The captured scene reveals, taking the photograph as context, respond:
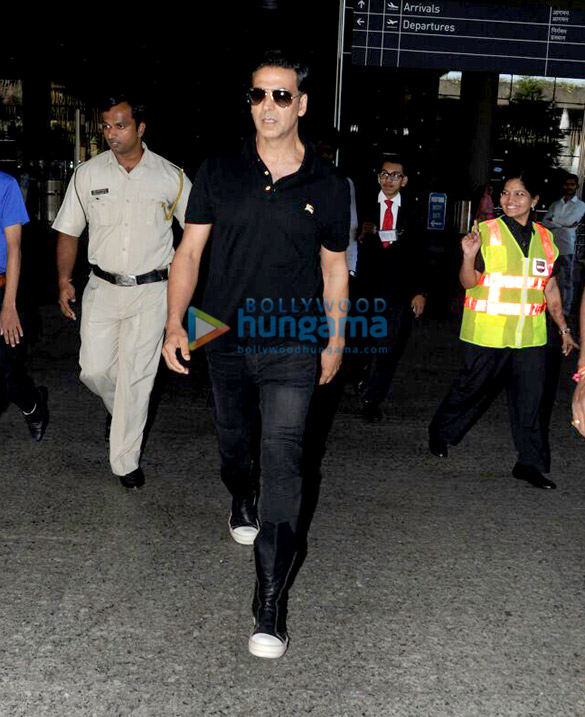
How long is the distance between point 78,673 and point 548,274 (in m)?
3.48

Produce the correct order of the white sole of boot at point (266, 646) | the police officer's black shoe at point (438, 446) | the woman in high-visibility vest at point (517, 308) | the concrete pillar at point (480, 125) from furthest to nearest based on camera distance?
the concrete pillar at point (480, 125) < the police officer's black shoe at point (438, 446) < the woman in high-visibility vest at point (517, 308) < the white sole of boot at point (266, 646)

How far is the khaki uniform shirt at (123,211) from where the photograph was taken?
16.8 ft

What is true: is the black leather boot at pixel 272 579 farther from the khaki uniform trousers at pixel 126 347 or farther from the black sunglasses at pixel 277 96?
the khaki uniform trousers at pixel 126 347

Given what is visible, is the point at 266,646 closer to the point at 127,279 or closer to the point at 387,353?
the point at 127,279

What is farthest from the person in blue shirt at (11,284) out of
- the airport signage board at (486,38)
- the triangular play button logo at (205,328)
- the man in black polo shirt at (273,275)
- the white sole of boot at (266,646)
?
the airport signage board at (486,38)

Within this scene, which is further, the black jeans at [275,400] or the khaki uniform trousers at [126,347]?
the khaki uniform trousers at [126,347]

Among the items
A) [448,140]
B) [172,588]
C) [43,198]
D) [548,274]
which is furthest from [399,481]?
[448,140]

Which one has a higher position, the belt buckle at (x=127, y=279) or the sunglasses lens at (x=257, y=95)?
the sunglasses lens at (x=257, y=95)

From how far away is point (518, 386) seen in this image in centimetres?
557

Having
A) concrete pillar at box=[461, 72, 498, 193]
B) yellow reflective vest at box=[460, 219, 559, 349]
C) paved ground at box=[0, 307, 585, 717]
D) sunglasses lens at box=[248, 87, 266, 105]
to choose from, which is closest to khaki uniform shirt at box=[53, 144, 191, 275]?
paved ground at box=[0, 307, 585, 717]

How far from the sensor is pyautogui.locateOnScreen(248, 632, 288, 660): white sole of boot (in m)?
3.42

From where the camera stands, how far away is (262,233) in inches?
141

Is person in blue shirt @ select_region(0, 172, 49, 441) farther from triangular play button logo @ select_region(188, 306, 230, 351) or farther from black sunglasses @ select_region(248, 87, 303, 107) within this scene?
black sunglasses @ select_region(248, 87, 303, 107)

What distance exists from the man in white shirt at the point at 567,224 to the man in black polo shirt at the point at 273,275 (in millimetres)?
9622
